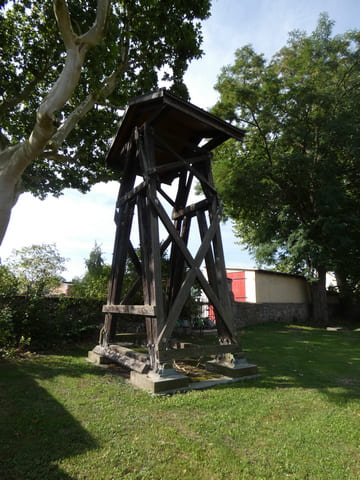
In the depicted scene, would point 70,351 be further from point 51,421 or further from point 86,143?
point 86,143

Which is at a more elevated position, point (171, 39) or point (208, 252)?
point (171, 39)

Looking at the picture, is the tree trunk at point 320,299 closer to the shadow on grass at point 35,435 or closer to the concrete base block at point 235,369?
the concrete base block at point 235,369

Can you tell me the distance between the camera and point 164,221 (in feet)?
16.7

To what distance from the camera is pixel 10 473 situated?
2232mm

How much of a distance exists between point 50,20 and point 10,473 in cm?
1043

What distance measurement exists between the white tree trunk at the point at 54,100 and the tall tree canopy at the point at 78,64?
18mm

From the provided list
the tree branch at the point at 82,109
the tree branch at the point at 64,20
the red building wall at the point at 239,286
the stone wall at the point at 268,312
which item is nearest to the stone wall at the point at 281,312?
the stone wall at the point at 268,312

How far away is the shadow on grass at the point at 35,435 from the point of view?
7.56 ft

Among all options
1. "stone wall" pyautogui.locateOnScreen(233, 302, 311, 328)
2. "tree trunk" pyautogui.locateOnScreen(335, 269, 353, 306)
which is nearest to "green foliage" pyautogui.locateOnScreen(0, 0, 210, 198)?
"stone wall" pyautogui.locateOnScreen(233, 302, 311, 328)

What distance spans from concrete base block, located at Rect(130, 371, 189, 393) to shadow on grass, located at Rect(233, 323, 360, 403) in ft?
3.48

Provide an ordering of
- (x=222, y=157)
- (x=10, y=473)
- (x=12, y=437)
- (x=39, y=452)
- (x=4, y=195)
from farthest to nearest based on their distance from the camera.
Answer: (x=222, y=157) < (x=4, y=195) < (x=12, y=437) < (x=39, y=452) < (x=10, y=473)

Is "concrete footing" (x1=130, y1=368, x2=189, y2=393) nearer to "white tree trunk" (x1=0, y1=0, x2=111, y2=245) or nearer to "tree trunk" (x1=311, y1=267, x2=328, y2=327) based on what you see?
"white tree trunk" (x1=0, y1=0, x2=111, y2=245)

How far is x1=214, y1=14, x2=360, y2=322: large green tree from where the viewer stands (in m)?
15.4

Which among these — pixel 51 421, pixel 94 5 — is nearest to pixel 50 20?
pixel 94 5
